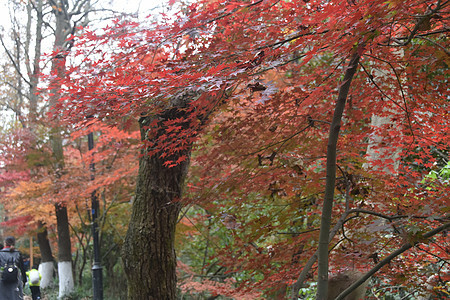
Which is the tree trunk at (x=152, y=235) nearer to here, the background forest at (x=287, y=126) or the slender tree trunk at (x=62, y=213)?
the background forest at (x=287, y=126)

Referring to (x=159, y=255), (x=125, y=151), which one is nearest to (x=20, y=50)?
(x=125, y=151)

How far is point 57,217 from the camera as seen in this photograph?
12312 millimetres

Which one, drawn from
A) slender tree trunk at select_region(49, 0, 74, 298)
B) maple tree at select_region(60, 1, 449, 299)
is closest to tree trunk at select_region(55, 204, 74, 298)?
slender tree trunk at select_region(49, 0, 74, 298)

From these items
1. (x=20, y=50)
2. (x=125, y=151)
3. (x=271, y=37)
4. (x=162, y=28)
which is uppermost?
(x=20, y=50)

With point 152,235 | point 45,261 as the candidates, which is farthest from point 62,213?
point 152,235

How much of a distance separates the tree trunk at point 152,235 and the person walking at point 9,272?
9.53 feet

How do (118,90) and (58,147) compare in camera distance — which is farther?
(58,147)

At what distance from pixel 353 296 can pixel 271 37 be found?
2779 mm

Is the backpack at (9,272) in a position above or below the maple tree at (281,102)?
below

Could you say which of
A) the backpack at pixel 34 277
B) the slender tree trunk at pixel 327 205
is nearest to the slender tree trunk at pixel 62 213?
the backpack at pixel 34 277

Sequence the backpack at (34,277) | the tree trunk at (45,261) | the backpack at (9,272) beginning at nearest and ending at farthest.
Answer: the backpack at (9,272), the backpack at (34,277), the tree trunk at (45,261)

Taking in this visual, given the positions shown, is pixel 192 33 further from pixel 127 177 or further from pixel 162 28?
pixel 127 177

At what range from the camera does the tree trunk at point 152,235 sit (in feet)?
13.7

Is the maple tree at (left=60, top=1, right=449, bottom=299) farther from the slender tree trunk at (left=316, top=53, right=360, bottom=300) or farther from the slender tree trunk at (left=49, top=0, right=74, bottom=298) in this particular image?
the slender tree trunk at (left=49, top=0, right=74, bottom=298)
